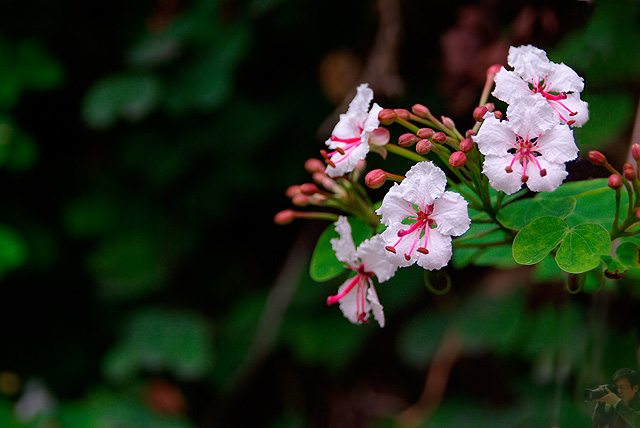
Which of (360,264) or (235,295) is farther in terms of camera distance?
(235,295)

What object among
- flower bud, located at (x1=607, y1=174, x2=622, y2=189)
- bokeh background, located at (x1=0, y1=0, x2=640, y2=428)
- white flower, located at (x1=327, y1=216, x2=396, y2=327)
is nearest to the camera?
flower bud, located at (x1=607, y1=174, x2=622, y2=189)

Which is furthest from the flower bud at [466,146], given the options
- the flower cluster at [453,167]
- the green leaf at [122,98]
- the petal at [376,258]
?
the green leaf at [122,98]

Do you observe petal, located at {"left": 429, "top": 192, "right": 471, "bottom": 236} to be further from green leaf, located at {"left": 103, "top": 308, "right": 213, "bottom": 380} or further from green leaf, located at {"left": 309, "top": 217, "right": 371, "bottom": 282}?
green leaf, located at {"left": 103, "top": 308, "right": 213, "bottom": 380}

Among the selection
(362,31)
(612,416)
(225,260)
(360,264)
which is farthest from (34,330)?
(612,416)

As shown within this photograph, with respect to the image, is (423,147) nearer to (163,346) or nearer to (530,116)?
(530,116)

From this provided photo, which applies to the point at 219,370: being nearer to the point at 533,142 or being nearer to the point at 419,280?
the point at 419,280

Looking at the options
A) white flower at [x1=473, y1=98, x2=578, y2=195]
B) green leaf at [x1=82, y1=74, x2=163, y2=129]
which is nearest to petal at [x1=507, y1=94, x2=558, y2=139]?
white flower at [x1=473, y1=98, x2=578, y2=195]

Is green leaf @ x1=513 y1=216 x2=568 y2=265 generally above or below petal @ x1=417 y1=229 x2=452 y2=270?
above

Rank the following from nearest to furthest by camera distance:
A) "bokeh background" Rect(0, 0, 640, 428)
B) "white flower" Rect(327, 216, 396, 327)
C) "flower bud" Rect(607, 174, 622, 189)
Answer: "flower bud" Rect(607, 174, 622, 189) → "white flower" Rect(327, 216, 396, 327) → "bokeh background" Rect(0, 0, 640, 428)
